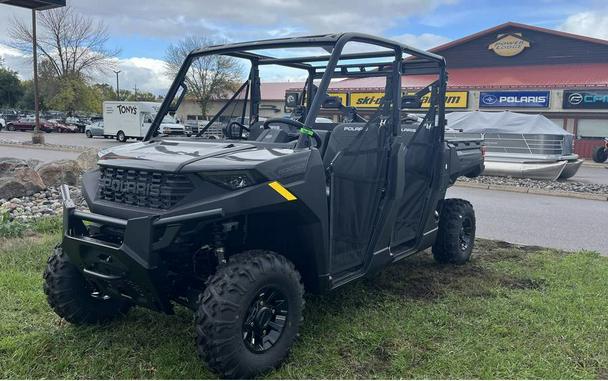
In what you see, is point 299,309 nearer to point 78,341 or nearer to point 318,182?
point 318,182

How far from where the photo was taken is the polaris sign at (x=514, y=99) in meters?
28.2

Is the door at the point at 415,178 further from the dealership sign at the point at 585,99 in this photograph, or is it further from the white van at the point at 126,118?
the white van at the point at 126,118

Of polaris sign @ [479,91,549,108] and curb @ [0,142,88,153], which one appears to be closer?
curb @ [0,142,88,153]

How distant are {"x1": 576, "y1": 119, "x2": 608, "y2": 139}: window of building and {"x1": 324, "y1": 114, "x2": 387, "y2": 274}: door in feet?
91.1

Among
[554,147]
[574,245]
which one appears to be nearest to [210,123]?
[574,245]

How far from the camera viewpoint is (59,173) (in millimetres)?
10711

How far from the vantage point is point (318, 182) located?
3.49 metres

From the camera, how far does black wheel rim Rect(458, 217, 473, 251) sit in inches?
238

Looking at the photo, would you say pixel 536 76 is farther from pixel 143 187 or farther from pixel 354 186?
pixel 143 187

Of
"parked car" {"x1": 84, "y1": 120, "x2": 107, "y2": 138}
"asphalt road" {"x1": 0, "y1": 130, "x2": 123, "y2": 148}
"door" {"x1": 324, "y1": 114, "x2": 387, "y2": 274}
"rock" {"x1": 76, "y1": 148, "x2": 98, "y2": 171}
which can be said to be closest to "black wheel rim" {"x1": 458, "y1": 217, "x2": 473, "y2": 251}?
"door" {"x1": 324, "y1": 114, "x2": 387, "y2": 274}

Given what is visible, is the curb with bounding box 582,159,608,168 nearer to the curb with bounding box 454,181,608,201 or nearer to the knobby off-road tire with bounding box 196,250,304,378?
the curb with bounding box 454,181,608,201

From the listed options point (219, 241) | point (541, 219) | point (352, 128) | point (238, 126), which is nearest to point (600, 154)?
point (541, 219)

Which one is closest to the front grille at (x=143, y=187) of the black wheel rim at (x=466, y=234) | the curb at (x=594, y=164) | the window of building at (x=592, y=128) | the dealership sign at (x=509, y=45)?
the black wheel rim at (x=466, y=234)

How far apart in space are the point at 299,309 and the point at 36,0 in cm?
1174
